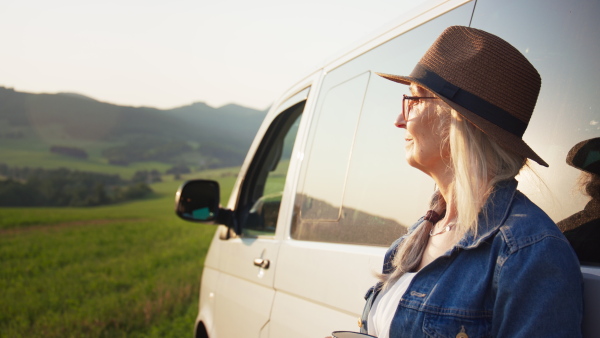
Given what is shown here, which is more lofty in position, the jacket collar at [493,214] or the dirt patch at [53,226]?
the jacket collar at [493,214]

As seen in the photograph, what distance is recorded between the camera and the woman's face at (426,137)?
1610 millimetres

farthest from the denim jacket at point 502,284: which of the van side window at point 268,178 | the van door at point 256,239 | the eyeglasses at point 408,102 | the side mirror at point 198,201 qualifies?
the side mirror at point 198,201

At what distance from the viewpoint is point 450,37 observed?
5.20 feet

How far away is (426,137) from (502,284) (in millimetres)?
527

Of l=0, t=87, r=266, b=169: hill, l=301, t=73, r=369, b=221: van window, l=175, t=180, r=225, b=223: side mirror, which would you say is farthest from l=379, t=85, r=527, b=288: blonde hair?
l=0, t=87, r=266, b=169: hill

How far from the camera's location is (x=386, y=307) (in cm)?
157

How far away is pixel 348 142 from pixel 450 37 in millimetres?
974

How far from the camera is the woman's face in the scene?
1610mm

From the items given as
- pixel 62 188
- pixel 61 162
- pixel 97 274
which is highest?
pixel 61 162

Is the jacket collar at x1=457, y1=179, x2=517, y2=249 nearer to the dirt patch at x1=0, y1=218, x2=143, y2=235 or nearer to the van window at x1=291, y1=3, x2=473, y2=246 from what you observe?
the van window at x1=291, y1=3, x2=473, y2=246

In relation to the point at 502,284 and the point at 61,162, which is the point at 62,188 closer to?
the point at 61,162

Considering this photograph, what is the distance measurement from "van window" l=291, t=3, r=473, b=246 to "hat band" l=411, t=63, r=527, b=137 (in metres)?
0.43

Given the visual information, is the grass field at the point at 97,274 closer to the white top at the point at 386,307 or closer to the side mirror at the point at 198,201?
the side mirror at the point at 198,201

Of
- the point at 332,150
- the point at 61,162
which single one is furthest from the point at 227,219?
the point at 61,162
